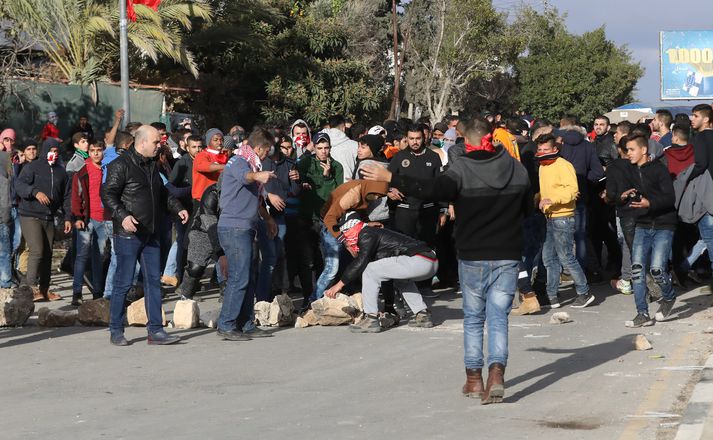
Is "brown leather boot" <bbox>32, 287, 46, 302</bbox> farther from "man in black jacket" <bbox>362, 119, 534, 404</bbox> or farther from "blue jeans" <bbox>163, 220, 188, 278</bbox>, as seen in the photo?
"man in black jacket" <bbox>362, 119, 534, 404</bbox>

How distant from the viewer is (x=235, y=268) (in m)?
11.5

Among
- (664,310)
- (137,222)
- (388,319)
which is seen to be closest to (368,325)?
(388,319)

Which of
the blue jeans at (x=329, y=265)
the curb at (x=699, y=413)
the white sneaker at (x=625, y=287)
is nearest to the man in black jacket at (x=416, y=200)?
the blue jeans at (x=329, y=265)

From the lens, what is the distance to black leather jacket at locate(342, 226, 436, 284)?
12094mm

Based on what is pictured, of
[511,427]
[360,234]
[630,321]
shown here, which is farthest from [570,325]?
[511,427]

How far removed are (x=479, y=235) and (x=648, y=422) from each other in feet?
5.97

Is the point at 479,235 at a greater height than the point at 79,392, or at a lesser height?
greater

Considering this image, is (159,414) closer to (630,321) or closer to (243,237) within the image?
(243,237)

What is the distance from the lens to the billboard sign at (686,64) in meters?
68.9

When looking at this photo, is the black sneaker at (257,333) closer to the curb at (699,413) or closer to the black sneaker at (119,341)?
the black sneaker at (119,341)

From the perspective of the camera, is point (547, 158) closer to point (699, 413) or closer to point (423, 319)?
point (423, 319)

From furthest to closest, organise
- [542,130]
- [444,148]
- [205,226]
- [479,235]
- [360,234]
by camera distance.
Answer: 1. [444,148]
2. [542,130]
3. [205,226]
4. [360,234]
5. [479,235]

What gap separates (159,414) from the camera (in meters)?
8.22

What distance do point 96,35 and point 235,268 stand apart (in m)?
17.6
